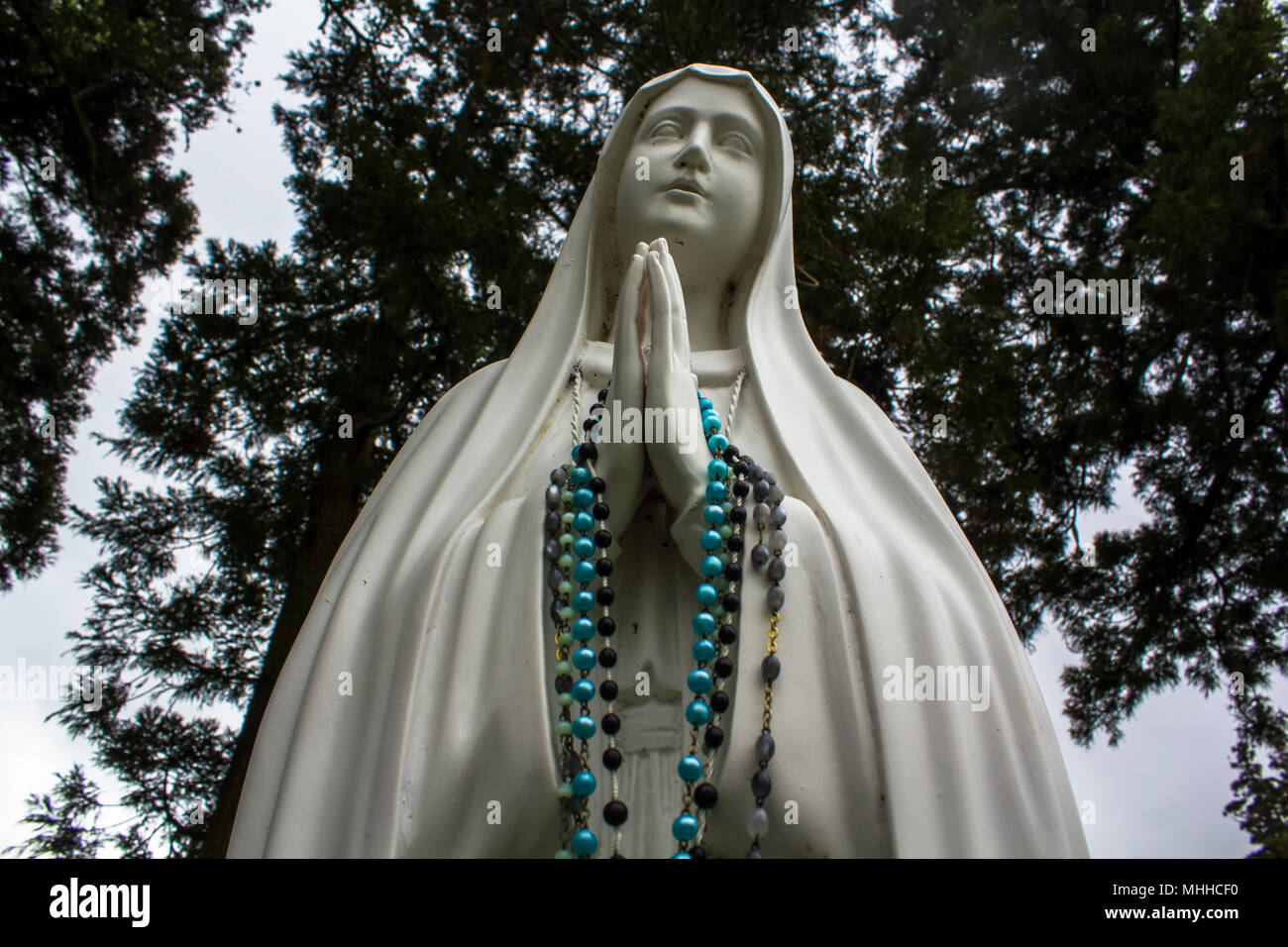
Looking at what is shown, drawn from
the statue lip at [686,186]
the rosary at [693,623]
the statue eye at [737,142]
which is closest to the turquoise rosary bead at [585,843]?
the rosary at [693,623]

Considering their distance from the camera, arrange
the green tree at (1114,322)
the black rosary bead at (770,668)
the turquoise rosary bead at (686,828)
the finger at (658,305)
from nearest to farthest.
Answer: the turquoise rosary bead at (686,828) < the black rosary bead at (770,668) < the finger at (658,305) < the green tree at (1114,322)

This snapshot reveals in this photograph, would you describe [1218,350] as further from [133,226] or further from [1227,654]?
[133,226]

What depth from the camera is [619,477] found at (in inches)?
99.0

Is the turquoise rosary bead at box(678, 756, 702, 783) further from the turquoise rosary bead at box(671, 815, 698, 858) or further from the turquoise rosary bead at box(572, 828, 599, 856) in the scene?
the turquoise rosary bead at box(572, 828, 599, 856)

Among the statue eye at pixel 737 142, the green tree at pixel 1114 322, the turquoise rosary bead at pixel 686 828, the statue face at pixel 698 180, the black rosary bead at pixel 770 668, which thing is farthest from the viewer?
the green tree at pixel 1114 322

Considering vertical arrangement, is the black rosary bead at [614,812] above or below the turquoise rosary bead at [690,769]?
below

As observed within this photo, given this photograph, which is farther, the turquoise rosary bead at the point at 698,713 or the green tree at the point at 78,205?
the green tree at the point at 78,205

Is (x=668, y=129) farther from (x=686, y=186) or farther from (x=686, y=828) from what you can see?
(x=686, y=828)

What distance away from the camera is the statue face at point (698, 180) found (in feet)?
10.1

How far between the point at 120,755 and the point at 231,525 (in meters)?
1.38

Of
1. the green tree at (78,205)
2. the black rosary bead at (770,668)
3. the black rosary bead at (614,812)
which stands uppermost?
the green tree at (78,205)

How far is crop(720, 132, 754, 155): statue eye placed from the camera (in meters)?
3.20

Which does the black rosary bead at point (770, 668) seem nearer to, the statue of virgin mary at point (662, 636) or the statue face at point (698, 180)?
the statue of virgin mary at point (662, 636)
